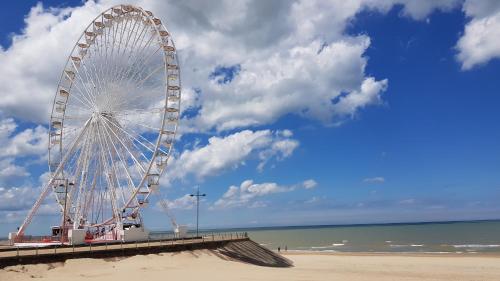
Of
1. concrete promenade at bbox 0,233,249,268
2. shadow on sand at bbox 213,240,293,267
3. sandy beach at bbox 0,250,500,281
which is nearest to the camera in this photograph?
sandy beach at bbox 0,250,500,281

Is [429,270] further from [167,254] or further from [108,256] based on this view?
[108,256]

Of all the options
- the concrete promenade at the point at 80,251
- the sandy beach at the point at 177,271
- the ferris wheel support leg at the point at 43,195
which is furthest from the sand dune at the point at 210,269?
the ferris wheel support leg at the point at 43,195

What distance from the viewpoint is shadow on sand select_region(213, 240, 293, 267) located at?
39.6 meters

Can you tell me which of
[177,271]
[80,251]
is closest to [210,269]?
[177,271]

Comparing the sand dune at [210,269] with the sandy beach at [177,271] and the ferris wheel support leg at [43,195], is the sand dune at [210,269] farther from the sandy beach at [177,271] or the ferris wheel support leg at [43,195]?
the ferris wheel support leg at [43,195]

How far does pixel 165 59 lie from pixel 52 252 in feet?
64.2

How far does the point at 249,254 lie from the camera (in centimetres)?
4256

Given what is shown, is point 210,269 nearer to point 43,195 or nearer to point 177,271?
point 177,271

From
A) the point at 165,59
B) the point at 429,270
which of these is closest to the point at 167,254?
the point at 165,59

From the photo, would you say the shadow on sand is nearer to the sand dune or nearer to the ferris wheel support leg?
the sand dune

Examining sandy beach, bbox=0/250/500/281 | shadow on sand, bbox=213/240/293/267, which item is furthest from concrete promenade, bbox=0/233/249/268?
shadow on sand, bbox=213/240/293/267

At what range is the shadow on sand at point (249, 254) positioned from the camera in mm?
39578

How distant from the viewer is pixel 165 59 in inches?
1694

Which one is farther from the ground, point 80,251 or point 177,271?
point 80,251
